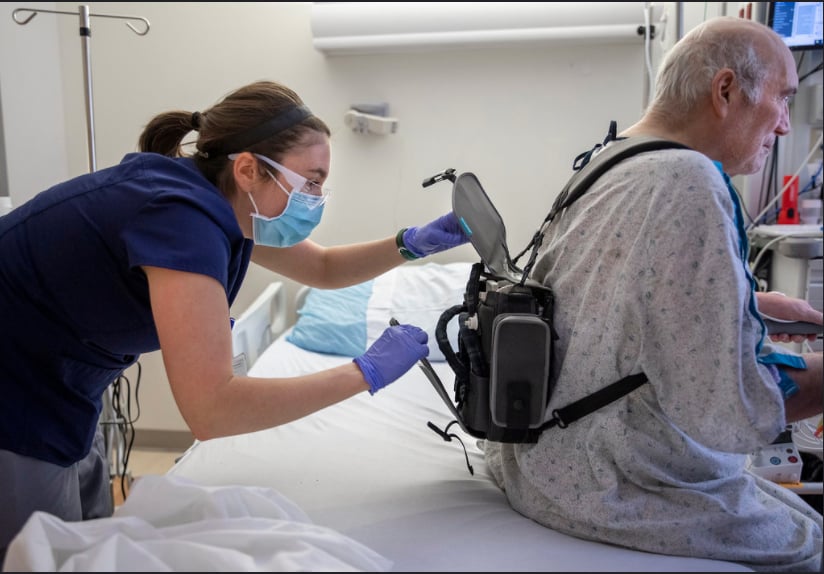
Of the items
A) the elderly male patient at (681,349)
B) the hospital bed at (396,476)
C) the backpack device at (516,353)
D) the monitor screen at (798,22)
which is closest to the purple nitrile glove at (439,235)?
the backpack device at (516,353)

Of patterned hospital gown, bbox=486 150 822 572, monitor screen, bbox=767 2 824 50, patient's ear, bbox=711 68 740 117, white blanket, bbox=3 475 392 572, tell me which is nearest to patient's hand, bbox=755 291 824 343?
patterned hospital gown, bbox=486 150 822 572

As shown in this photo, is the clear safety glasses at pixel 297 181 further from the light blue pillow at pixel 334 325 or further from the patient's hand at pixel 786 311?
the light blue pillow at pixel 334 325

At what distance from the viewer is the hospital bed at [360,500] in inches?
36.5

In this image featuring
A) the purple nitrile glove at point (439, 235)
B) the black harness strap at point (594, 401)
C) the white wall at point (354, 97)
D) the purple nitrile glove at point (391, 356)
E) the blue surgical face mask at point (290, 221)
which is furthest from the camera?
the white wall at point (354, 97)

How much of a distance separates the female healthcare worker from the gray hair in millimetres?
668

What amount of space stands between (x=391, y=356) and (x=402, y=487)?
310 mm

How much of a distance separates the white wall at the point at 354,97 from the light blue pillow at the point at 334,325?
41 centimetres

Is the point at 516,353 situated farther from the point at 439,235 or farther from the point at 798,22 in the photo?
the point at 798,22

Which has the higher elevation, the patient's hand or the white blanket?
the patient's hand

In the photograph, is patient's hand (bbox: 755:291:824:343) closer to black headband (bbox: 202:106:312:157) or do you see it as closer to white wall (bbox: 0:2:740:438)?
black headband (bbox: 202:106:312:157)

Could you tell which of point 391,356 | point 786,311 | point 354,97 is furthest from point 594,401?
point 354,97

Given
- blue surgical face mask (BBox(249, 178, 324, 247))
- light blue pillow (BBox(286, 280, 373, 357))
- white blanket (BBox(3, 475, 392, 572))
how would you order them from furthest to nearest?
light blue pillow (BBox(286, 280, 373, 357))
blue surgical face mask (BBox(249, 178, 324, 247))
white blanket (BBox(3, 475, 392, 572))

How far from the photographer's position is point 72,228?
1.15m

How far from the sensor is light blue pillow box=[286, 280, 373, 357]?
8.39 ft
